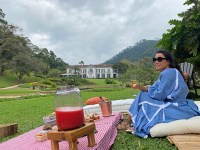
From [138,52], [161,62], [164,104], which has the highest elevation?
[138,52]

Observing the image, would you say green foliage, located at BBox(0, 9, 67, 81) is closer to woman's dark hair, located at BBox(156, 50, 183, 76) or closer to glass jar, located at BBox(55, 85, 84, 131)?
woman's dark hair, located at BBox(156, 50, 183, 76)

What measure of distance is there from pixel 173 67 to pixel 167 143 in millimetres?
1250

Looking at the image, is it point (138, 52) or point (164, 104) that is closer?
point (164, 104)

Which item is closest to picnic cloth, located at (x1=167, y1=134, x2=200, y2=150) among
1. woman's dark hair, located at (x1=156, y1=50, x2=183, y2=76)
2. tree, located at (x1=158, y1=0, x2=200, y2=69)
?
woman's dark hair, located at (x1=156, y1=50, x2=183, y2=76)

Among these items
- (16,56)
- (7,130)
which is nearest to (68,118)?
(7,130)

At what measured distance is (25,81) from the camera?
52.2 meters

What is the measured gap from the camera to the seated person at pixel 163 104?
3990 mm

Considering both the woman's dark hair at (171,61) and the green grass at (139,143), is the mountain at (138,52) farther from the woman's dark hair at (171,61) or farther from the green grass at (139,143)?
the green grass at (139,143)

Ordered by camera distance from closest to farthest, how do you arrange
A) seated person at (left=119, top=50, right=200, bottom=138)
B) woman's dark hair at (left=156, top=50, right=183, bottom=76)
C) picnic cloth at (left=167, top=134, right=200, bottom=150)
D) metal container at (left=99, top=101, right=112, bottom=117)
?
picnic cloth at (left=167, top=134, right=200, bottom=150) < seated person at (left=119, top=50, right=200, bottom=138) < woman's dark hair at (left=156, top=50, right=183, bottom=76) < metal container at (left=99, top=101, right=112, bottom=117)

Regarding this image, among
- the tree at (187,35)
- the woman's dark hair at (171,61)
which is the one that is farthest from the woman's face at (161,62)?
the tree at (187,35)

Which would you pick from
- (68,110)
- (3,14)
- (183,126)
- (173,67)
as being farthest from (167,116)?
(3,14)

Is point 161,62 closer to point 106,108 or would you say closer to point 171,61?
point 171,61

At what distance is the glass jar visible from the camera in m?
2.52

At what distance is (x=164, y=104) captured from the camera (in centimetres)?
402
